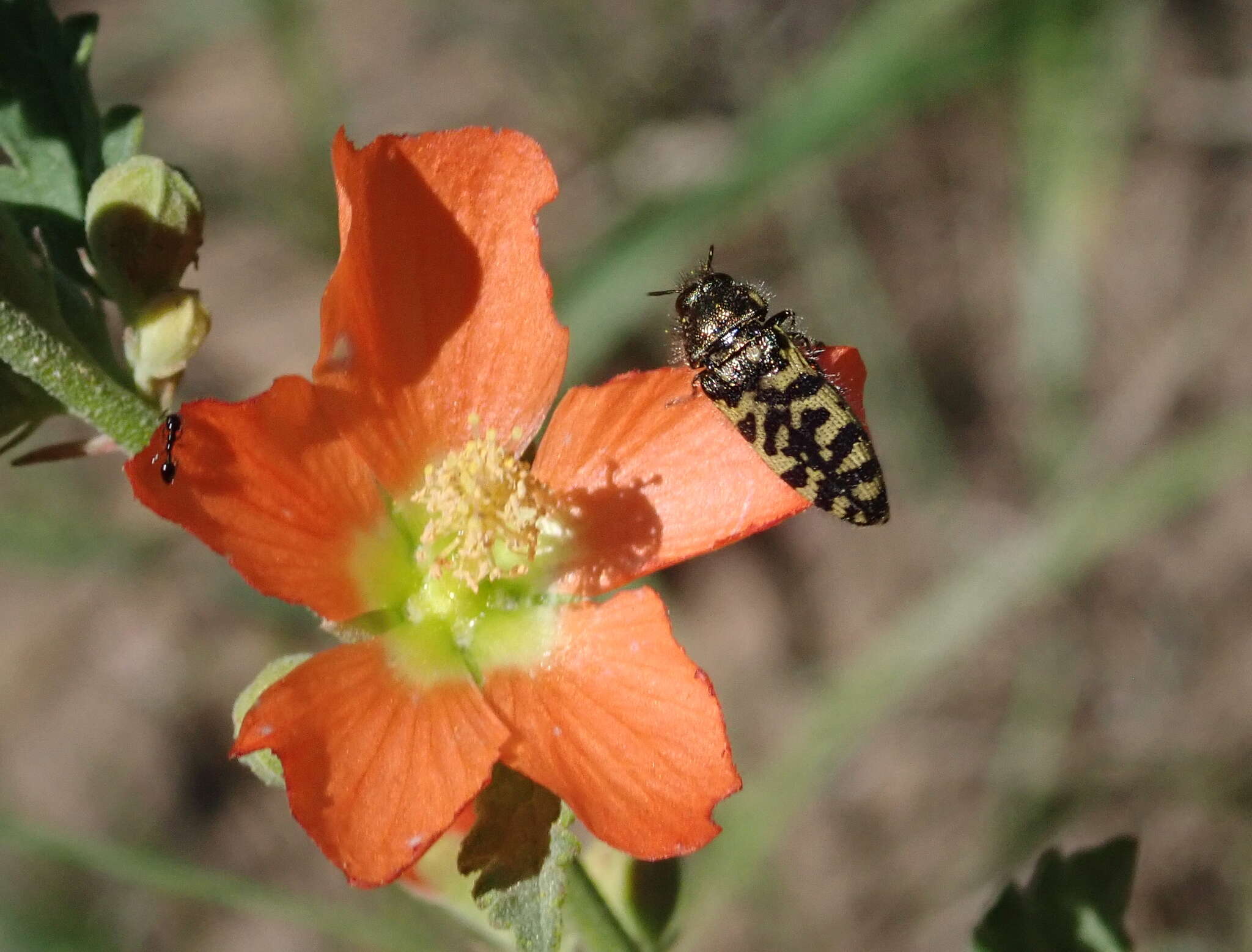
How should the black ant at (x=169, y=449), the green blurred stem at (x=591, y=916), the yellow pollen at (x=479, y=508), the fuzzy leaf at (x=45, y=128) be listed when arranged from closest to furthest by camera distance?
the black ant at (x=169, y=449) → the green blurred stem at (x=591, y=916) → the fuzzy leaf at (x=45, y=128) → the yellow pollen at (x=479, y=508)

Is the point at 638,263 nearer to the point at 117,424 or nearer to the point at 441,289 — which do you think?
the point at 441,289

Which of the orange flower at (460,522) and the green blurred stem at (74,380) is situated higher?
the green blurred stem at (74,380)

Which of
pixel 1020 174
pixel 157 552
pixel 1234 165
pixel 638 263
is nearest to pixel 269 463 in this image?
pixel 638 263

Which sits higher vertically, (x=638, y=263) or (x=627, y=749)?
(x=627, y=749)

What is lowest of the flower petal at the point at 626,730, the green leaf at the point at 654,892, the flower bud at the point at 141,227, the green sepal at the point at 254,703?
the green leaf at the point at 654,892

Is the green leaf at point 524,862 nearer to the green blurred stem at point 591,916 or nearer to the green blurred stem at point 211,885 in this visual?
the green blurred stem at point 591,916

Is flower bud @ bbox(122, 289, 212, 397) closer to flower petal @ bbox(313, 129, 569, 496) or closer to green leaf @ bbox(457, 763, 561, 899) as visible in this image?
flower petal @ bbox(313, 129, 569, 496)

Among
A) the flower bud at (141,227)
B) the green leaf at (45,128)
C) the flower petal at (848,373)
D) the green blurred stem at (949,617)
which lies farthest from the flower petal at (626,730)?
the green blurred stem at (949,617)
